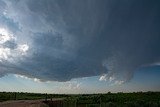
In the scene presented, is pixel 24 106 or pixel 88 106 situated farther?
pixel 88 106

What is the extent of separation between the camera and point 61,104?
35438mm

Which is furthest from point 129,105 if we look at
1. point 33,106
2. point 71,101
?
point 33,106

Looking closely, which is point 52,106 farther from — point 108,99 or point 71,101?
point 108,99

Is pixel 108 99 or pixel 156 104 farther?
pixel 108 99

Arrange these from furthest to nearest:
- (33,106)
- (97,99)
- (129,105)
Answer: (97,99), (129,105), (33,106)

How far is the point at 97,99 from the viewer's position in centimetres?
4744

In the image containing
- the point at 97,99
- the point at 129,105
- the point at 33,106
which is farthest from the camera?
the point at 97,99

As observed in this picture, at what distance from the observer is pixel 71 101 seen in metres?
37.0

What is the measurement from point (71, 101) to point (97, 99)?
439 inches

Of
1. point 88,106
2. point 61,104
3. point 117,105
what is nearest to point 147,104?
point 117,105

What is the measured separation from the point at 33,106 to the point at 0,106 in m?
3.56

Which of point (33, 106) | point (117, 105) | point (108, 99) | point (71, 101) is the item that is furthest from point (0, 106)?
point (108, 99)

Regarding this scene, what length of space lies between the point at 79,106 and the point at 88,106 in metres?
1.48

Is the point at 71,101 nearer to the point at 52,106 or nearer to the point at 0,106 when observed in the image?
the point at 52,106
